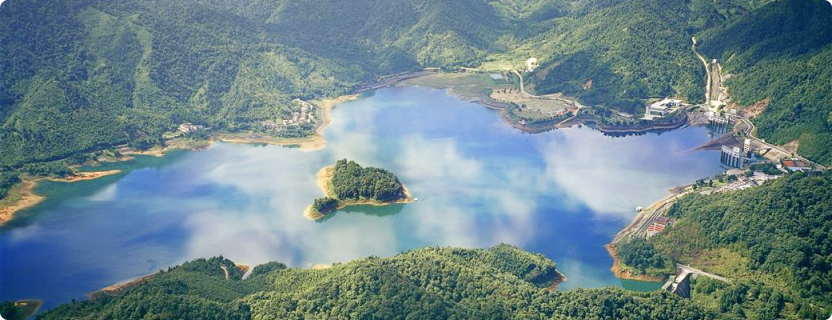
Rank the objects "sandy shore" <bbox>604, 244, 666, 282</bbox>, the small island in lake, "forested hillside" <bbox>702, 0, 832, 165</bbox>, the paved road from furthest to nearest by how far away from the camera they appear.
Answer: "forested hillside" <bbox>702, 0, 832, 165</bbox>
the small island in lake
"sandy shore" <bbox>604, 244, 666, 282</bbox>
the paved road

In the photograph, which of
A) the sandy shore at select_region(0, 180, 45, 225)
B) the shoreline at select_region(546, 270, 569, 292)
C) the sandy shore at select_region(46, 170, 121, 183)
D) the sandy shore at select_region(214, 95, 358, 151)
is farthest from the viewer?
the sandy shore at select_region(214, 95, 358, 151)

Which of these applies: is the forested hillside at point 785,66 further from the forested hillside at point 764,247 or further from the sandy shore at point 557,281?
the sandy shore at point 557,281

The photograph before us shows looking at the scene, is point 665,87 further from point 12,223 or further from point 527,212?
point 12,223

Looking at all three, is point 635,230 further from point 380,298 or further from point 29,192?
point 29,192

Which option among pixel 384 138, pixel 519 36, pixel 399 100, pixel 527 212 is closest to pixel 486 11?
pixel 519 36

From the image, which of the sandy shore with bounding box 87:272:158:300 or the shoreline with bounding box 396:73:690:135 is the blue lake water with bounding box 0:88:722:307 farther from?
the shoreline with bounding box 396:73:690:135

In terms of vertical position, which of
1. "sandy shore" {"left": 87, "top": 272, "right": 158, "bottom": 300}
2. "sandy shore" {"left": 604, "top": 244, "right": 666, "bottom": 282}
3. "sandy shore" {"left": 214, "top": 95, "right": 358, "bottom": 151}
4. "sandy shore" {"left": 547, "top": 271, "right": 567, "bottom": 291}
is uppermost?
"sandy shore" {"left": 214, "top": 95, "right": 358, "bottom": 151}

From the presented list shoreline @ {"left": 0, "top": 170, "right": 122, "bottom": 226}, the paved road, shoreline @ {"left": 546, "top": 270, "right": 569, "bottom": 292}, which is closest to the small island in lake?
shoreline @ {"left": 546, "top": 270, "right": 569, "bottom": 292}
